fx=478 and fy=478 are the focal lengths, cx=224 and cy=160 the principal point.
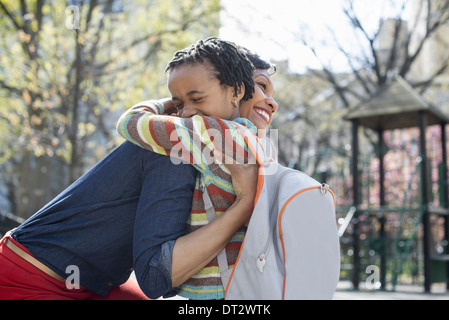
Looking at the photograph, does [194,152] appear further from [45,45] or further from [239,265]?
[45,45]

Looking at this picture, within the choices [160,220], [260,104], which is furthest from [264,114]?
[160,220]

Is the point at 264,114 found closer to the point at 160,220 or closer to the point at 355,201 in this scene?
the point at 160,220

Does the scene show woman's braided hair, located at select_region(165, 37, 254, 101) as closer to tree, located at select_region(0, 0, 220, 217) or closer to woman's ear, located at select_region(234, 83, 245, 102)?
woman's ear, located at select_region(234, 83, 245, 102)

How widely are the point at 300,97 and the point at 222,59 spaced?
16.5 meters

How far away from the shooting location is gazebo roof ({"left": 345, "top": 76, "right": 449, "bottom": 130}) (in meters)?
7.88

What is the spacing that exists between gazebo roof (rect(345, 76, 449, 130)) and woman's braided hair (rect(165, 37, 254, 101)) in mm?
6707

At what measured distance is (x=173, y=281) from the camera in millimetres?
1476

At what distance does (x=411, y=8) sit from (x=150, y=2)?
23.4ft

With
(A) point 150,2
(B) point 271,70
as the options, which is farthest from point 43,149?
(B) point 271,70

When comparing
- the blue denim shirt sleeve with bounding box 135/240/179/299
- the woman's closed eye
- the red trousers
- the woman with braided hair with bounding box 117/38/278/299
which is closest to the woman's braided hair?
the woman with braided hair with bounding box 117/38/278/299

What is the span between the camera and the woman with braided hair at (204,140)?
1.48 metres

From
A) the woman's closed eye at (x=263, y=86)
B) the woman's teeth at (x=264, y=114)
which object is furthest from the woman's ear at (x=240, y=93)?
the woman's closed eye at (x=263, y=86)

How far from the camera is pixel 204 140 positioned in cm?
152

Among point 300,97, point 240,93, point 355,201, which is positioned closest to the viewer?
point 240,93
